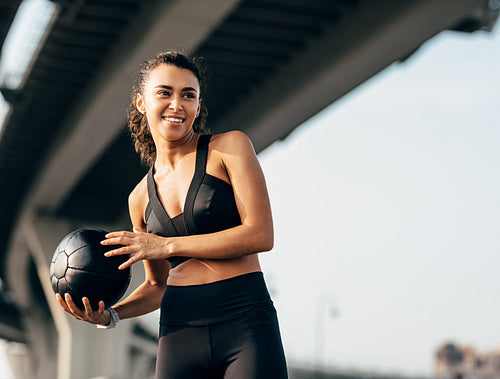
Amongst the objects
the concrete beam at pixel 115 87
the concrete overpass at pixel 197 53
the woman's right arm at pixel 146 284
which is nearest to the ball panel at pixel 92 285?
the woman's right arm at pixel 146 284

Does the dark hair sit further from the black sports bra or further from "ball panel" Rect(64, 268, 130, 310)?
"ball panel" Rect(64, 268, 130, 310)

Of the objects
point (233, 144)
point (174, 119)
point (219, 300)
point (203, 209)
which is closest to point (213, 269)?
point (219, 300)

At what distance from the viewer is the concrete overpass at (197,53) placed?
13.9m

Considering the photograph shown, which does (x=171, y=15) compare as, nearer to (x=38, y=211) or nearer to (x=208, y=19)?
(x=208, y=19)

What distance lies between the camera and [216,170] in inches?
144

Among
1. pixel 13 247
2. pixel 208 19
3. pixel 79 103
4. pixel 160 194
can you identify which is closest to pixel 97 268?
pixel 160 194

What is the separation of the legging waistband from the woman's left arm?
5.2 inches

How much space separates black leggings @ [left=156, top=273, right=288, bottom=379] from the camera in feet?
11.4

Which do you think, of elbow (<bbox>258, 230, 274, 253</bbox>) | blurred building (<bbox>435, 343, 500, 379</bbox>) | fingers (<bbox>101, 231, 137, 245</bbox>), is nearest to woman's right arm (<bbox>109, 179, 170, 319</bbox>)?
fingers (<bbox>101, 231, 137, 245</bbox>)

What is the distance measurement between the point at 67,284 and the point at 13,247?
32.4 meters

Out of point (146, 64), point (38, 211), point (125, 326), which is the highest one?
point (38, 211)

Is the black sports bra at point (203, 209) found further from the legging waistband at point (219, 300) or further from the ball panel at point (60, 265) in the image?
the ball panel at point (60, 265)

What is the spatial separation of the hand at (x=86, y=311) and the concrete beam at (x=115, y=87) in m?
7.66

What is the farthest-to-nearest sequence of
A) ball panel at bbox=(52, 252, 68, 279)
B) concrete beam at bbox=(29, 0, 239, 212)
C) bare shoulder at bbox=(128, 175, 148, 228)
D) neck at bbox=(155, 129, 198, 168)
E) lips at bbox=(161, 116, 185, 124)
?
concrete beam at bbox=(29, 0, 239, 212)
bare shoulder at bbox=(128, 175, 148, 228)
ball panel at bbox=(52, 252, 68, 279)
neck at bbox=(155, 129, 198, 168)
lips at bbox=(161, 116, 185, 124)
